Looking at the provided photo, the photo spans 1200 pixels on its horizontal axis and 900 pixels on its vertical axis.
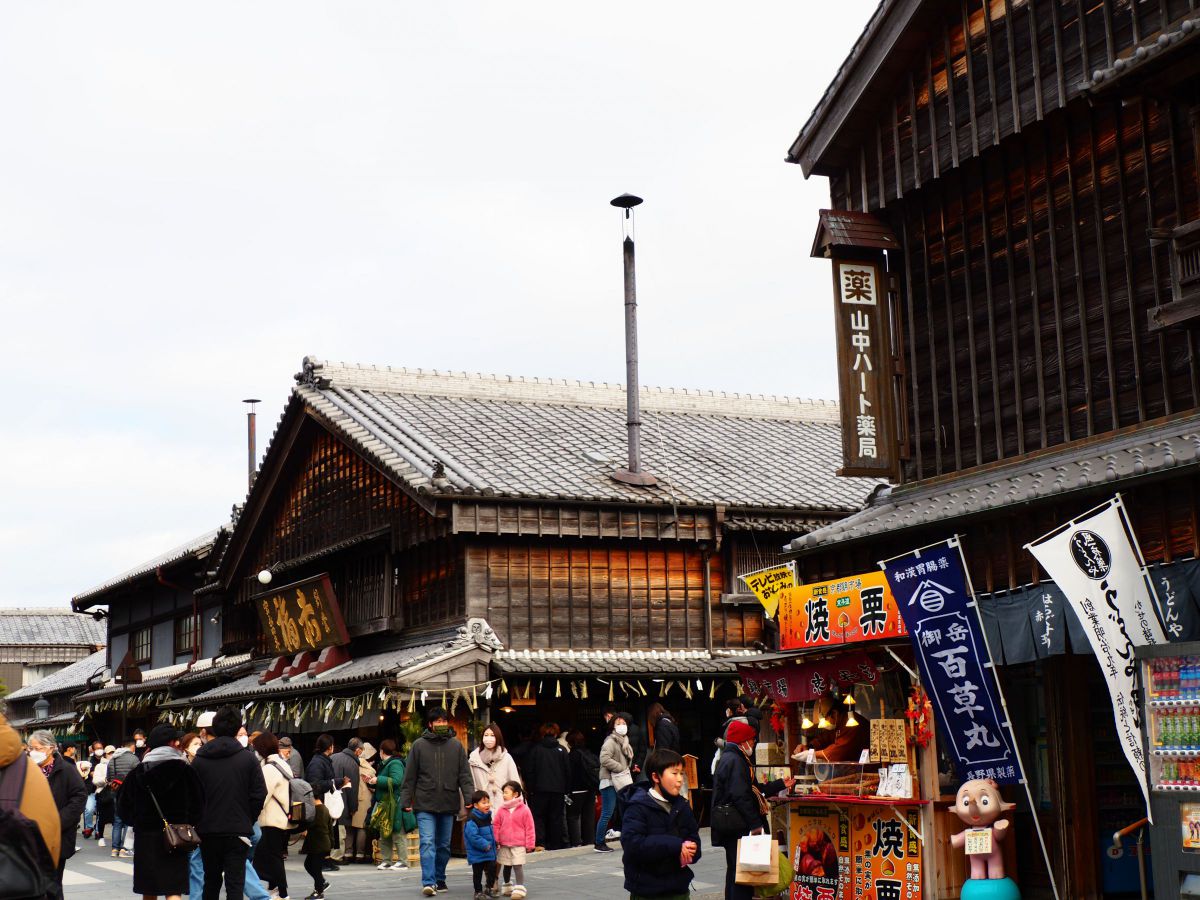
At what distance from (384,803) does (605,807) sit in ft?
10.7

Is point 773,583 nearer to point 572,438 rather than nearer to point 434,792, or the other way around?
point 434,792

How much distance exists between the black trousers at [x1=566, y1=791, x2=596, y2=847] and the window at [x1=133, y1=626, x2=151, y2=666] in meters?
23.6

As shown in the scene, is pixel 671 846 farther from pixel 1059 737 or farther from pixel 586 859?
pixel 586 859

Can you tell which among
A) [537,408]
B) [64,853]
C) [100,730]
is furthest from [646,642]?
[100,730]

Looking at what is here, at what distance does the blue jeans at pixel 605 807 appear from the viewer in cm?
2091

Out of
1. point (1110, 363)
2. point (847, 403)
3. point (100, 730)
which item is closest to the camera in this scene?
point (1110, 363)

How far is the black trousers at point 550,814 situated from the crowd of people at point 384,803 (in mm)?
21

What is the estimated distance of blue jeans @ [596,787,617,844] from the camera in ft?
68.6

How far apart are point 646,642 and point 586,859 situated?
538cm

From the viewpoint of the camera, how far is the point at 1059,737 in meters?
13.4

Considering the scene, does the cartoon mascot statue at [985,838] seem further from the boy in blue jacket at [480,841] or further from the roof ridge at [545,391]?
the roof ridge at [545,391]

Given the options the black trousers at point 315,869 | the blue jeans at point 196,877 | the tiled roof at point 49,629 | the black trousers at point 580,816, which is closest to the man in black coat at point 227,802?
the blue jeans at point 196,877

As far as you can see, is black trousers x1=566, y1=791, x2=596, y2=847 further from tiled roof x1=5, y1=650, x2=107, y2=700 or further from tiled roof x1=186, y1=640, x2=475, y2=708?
tiled roof x1=5, y1=650, x2=107, y2=700

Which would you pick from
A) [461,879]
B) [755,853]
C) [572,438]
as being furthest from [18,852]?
[572,438]
